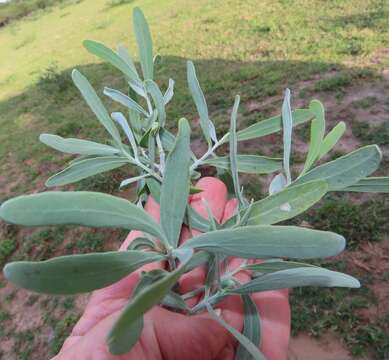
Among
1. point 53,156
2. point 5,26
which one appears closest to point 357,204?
point 53,156

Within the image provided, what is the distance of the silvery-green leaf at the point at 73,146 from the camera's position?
0.78 m

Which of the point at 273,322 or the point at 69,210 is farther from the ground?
the point at 69,210

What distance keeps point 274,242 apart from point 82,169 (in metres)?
0.45

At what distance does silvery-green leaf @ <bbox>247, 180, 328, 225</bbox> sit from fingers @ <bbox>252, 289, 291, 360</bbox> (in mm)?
277

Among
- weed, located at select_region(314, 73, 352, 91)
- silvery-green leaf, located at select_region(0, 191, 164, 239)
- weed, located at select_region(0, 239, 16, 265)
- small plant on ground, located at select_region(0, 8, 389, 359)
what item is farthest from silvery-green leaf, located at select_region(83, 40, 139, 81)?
weed, located at select_region(314, 73, 352, 91)

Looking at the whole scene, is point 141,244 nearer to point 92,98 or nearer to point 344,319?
point 92,98

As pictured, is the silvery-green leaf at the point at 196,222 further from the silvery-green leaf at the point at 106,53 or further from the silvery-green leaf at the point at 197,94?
the silvery-green leaf at the point at 106,53

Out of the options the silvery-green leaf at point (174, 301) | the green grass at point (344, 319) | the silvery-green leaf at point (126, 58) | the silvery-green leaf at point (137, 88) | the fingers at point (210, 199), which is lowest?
the green grass at point (344, 319)

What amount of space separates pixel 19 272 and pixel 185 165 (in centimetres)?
21

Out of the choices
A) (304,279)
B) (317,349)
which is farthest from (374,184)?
(317,349)

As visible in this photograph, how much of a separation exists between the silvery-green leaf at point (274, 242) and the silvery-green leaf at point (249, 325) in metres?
0.26

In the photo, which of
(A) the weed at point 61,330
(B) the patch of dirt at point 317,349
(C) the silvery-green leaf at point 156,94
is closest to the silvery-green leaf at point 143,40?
(C) the silvery-green leaf at point 156,94

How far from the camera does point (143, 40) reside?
0.89 metres

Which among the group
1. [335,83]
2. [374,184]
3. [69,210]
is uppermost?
[69,210]
